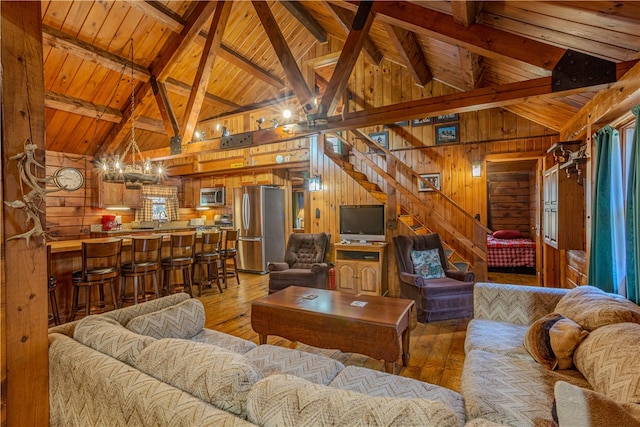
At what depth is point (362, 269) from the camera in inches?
182

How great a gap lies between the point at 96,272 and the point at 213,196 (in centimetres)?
443

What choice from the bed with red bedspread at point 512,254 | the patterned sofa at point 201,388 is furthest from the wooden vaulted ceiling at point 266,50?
the bed with red bedspread at point 512,254

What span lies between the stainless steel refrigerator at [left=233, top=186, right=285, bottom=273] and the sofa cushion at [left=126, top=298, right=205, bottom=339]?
433 cm

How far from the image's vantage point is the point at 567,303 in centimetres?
204

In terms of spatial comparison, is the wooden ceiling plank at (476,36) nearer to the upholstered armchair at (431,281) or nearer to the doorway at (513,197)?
the upholstered armchair at (431,281)

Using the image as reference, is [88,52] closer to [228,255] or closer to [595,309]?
[228,255]

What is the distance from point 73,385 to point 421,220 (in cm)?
531

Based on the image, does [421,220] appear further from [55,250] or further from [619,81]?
[55,250]

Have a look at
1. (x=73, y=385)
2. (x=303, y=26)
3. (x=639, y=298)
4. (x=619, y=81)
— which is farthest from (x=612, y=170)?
(x=303, y=26)

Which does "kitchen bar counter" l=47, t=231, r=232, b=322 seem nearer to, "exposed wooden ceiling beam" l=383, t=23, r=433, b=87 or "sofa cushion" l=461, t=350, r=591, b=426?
"sofa cushion" l=461, t=350, r=591, b=426

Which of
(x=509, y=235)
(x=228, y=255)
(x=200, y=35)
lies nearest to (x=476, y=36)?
(x=200, y=35)

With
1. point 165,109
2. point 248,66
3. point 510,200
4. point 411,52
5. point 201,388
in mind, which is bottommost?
point 201,388

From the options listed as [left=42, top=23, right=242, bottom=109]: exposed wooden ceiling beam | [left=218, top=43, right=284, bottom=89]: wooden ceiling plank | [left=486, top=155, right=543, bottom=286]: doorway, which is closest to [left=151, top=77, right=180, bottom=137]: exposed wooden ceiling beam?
[left=42, top=23, right=242, bottom=109]: exposed wooden ceiling beam

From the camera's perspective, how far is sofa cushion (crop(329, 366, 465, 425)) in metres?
1.44
